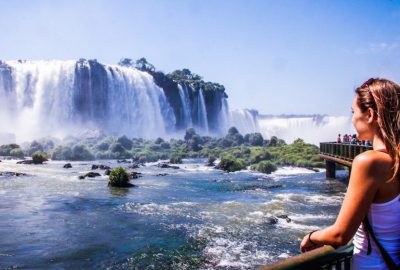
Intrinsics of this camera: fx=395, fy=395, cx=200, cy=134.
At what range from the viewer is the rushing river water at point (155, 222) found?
36.9ft

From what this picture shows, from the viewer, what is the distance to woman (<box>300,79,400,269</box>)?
6.15ft

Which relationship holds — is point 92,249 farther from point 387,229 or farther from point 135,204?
point 387,229

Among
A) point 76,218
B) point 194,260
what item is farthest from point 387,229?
point 76,218

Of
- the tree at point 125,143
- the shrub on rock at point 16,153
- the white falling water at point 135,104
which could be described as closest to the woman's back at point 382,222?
the shrub on rock at point 16,153

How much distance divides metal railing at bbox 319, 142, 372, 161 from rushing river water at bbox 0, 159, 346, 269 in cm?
224

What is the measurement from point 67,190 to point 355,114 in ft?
74.0

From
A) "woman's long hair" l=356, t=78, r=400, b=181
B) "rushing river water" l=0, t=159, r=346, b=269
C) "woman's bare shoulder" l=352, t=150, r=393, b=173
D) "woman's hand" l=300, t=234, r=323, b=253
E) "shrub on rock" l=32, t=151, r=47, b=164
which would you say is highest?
"woman's long hair" l=356, t=78, r=400, b=181

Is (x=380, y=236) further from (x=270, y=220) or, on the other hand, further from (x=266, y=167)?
(x=266, y=167)

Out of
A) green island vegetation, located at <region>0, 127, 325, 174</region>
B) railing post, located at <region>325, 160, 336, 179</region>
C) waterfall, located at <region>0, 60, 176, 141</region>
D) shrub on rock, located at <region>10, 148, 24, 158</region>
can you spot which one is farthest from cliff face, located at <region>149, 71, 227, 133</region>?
railing post, located at <region>325, 160, 336, 179</region>

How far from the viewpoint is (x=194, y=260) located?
36.5ft

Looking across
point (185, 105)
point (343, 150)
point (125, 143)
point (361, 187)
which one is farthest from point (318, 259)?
point (185, 105)

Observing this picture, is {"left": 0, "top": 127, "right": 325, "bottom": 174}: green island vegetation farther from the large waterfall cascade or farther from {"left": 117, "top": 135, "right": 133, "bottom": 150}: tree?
the large waterfall cascade

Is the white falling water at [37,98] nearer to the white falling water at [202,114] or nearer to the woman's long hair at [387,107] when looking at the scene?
the white falling water at [202,114]

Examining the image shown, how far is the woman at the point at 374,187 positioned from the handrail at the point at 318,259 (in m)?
0.14
